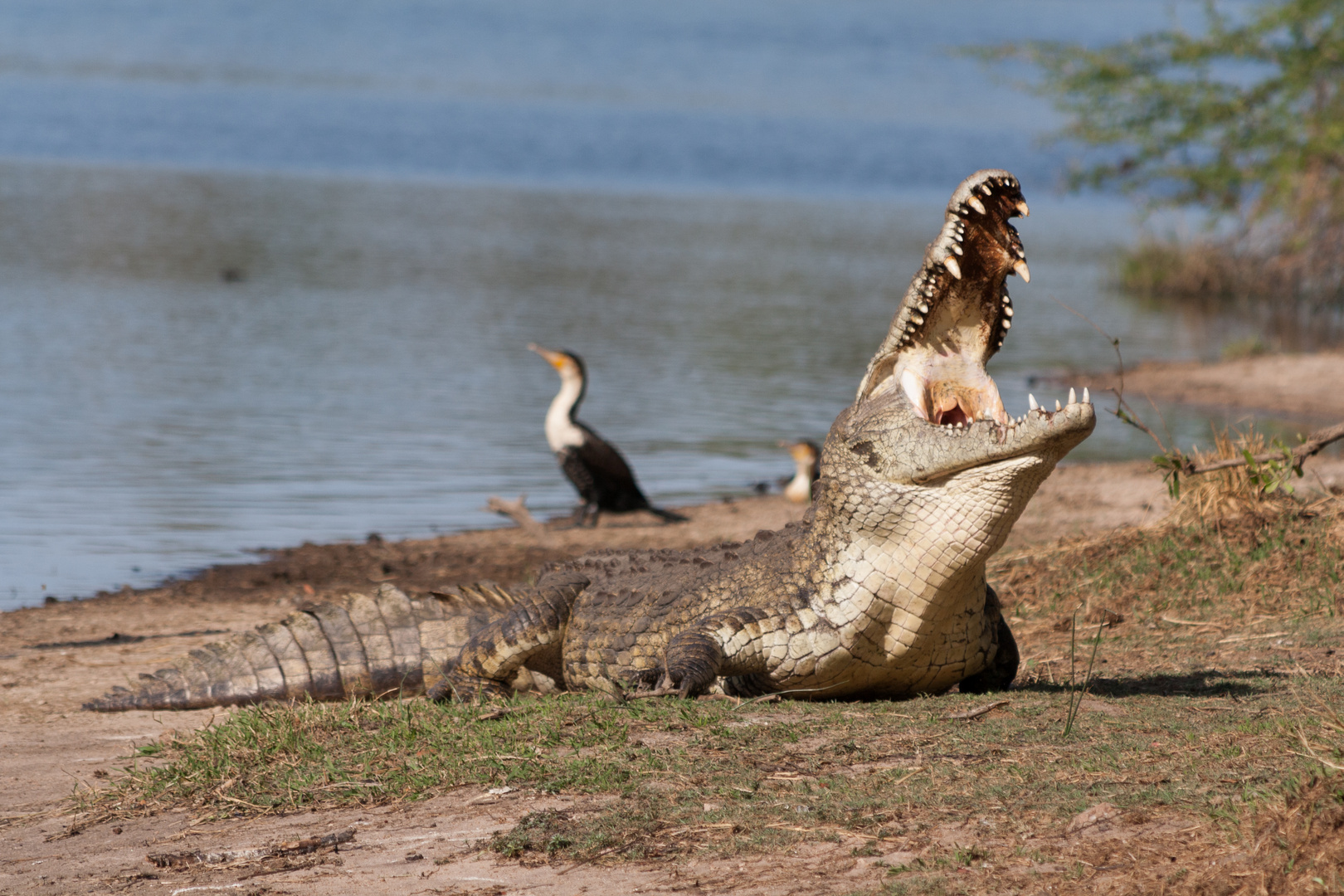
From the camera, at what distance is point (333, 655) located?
5.95 meters

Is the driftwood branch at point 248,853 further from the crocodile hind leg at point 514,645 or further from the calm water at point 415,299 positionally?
the calm water at point 415,299

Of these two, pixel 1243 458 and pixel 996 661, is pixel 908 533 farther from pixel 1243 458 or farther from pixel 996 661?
pixel 1243 458

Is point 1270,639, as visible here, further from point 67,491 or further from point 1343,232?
point 1343,232

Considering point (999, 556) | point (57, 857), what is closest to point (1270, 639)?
point (999, 556)

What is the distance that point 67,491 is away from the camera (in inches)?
431

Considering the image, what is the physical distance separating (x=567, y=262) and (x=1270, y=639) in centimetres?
2498

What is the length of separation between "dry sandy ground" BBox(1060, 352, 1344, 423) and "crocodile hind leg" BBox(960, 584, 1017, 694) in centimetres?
1096

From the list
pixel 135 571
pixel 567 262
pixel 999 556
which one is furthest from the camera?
pixel 567 262

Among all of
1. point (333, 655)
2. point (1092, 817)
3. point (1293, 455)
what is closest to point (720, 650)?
point (1092, 817)

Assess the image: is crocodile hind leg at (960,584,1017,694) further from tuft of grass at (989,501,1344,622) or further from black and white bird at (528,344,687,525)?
black and white bird at (528,344,687,525)

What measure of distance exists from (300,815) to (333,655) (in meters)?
1.90

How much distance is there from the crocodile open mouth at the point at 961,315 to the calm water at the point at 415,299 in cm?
583

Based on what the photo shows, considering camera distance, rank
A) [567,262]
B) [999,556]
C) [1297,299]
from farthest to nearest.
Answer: [567,262]
[1297,299]
[999,556]

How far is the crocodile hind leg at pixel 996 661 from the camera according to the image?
503cm
